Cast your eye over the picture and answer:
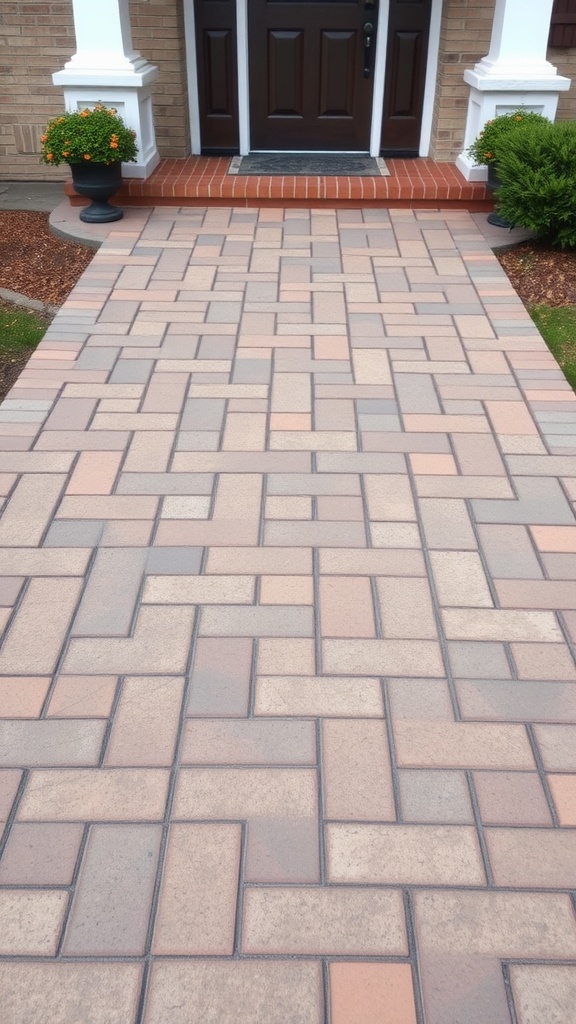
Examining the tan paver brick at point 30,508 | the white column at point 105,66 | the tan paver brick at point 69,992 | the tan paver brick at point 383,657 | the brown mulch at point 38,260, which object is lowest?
the brown mulch at point 38,260

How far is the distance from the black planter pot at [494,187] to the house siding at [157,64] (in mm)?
1062

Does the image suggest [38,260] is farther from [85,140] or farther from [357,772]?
[357,772]

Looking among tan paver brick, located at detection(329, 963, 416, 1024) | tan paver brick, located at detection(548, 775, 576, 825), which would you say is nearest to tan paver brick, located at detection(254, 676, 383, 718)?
tan paver brick, located at detection(548, 775, 576, 825)

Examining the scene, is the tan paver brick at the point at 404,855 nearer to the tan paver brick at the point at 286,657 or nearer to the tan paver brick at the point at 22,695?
the tan paver brick at the point at 286,657

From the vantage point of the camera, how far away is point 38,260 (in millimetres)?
5648

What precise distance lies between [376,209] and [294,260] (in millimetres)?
1309

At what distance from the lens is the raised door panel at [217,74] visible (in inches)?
275

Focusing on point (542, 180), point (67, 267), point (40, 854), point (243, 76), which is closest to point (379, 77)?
point (243, 76)

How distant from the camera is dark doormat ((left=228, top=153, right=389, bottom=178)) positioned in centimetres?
696

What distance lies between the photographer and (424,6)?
6.93 metres

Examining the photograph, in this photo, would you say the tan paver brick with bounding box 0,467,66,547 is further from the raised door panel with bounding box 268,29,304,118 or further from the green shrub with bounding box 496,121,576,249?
the raised door panel with bounding box 268,29,304,118

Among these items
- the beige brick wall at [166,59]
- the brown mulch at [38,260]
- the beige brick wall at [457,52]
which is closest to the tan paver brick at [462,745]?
the brown mulch at [38,260]

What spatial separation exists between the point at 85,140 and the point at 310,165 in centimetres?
212

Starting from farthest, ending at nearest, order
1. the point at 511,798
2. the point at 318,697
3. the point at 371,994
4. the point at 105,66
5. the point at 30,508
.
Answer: the point at 105,66 → the point at 30,508 → the point at 318,697 → the point at 511,798 → the point at 371,994
